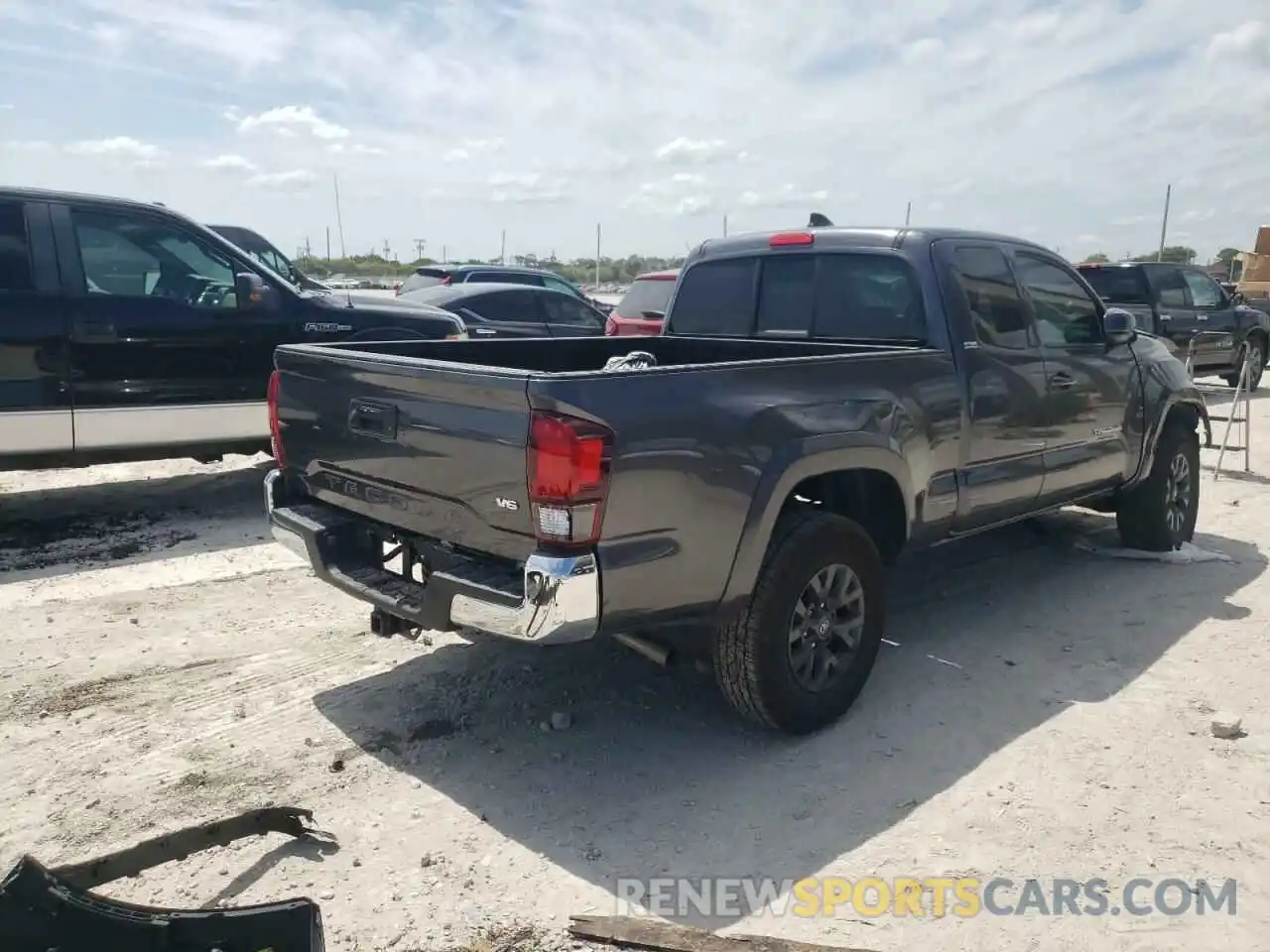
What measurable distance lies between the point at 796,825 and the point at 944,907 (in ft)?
1.76

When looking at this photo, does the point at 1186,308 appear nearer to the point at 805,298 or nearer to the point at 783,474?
the point at 805,298

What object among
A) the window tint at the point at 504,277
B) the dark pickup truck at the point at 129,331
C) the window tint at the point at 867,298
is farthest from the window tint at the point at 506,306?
the window tint at the point at 867,298

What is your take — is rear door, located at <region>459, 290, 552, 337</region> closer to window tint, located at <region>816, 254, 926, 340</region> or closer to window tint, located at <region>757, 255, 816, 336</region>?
window tint, located at <region>757, 255, 816, 336</region>

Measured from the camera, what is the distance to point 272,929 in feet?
7.84

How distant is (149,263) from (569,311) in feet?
23.2

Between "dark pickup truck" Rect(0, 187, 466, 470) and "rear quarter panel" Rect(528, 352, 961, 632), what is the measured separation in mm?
4639

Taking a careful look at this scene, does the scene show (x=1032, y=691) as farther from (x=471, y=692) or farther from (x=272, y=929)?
(x=272, y=929)

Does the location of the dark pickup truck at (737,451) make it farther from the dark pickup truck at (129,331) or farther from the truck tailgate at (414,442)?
the dark pickup truck at (129,331)

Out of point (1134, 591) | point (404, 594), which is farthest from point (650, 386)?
point (1134, 591)

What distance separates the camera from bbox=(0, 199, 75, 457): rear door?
610cm

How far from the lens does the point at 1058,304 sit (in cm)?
533

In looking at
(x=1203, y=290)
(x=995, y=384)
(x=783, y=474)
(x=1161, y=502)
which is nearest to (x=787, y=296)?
(x=995, y=384)

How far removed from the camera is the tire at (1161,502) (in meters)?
6.16

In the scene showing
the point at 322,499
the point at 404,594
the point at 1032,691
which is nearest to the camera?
the point at 404,594
